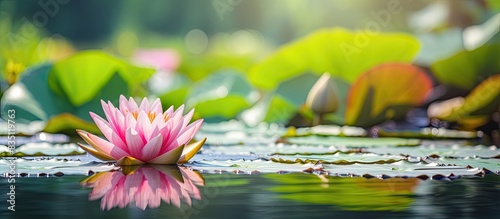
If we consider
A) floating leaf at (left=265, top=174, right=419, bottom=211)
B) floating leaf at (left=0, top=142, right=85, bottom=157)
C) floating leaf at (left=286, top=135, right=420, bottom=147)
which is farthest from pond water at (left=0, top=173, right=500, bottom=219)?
floating leaf at (left=286, top=135, right=420, bottom=147)

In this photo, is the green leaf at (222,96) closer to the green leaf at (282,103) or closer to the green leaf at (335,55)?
the green leaf at (282,103)

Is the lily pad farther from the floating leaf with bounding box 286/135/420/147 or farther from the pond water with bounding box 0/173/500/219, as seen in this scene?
the floating leaf with bounding box 286/135/420/147

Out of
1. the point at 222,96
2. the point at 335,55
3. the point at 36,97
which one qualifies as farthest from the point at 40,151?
the point at 335,55

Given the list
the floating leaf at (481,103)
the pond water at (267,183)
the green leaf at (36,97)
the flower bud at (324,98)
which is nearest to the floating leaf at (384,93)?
the flower bud at (324,98)

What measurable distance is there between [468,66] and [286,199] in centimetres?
248

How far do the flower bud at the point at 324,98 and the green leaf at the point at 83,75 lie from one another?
1.86ft

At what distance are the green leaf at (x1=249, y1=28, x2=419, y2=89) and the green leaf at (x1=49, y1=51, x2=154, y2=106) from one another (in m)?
0.85

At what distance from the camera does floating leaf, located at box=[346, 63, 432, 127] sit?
129 inches

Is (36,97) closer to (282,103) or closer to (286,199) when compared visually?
(282,103)

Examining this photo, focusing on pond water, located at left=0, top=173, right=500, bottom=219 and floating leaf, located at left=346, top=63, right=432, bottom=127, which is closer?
pond water, located at left=0, top=173, right=500, bottom=219

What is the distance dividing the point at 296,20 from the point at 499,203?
3.48m

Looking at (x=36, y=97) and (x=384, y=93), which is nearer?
(x=36, y=97)

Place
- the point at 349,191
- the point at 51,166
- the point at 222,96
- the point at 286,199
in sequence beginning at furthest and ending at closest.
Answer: the point at 222,96
the point at 51,166
the point at 349,191
the point at 286,199

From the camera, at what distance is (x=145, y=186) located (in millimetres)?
1676
